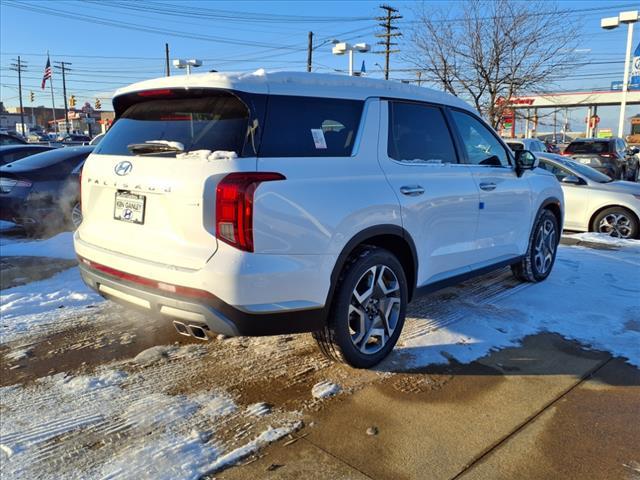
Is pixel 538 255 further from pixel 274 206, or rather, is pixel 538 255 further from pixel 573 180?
pixel 573 180

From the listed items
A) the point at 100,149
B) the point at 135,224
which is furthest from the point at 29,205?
the point at 135,224

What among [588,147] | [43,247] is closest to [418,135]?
[43,247]

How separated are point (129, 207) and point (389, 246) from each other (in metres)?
1.74

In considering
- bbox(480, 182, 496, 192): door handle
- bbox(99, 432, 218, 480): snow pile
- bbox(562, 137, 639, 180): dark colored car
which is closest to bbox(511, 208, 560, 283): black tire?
bbox(480, 182, 496, 192): door handle

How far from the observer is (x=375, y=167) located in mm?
3455

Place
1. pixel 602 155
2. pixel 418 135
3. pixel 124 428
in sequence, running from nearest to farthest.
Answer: pixel 124 428, pixel 418 135, pixel 602 155

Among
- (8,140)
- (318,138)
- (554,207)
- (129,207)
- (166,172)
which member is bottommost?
(554,207)

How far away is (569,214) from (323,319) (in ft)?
24.5

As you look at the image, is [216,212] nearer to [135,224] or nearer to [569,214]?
[135,224]

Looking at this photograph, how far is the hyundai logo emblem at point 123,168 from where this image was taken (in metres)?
3.19

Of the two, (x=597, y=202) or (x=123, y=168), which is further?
(x=597, y=202)

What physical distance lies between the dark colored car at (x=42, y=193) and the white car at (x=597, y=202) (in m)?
7.90

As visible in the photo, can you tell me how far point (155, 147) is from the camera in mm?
3137

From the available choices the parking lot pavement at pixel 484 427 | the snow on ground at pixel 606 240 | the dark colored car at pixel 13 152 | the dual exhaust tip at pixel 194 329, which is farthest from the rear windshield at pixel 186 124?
the dark colored car at pixel 13 152
